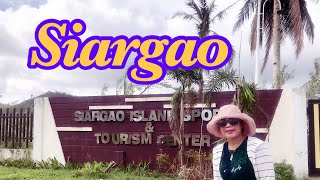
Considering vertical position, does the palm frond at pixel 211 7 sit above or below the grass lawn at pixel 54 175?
above

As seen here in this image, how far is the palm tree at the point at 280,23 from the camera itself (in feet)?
51.2

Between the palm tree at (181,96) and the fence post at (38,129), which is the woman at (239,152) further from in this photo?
the fence post at (38,129)

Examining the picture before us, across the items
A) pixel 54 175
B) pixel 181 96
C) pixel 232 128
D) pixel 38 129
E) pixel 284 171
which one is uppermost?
pixel 181 96

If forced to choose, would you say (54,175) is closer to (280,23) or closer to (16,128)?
(16,128)

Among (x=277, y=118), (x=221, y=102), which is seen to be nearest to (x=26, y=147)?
(x=221, y=102)

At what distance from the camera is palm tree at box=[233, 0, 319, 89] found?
51.2ft

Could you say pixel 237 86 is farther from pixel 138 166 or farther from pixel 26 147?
pixel 26 147

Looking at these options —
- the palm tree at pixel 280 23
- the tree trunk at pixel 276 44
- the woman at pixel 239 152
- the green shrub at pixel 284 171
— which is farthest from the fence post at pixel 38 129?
the woman at pixel 239 152

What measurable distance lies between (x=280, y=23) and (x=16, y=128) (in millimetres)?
10591

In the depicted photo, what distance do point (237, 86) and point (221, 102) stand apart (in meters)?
1.84

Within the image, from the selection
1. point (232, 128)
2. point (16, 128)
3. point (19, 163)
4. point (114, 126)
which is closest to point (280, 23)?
point (114, 126)

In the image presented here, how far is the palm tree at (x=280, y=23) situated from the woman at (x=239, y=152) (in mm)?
11518

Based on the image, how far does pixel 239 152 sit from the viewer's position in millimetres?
2812

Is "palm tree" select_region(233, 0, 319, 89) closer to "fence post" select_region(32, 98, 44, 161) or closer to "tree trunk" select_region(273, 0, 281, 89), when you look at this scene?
"tree trunk" select_region(273, 0, 281, 89)
